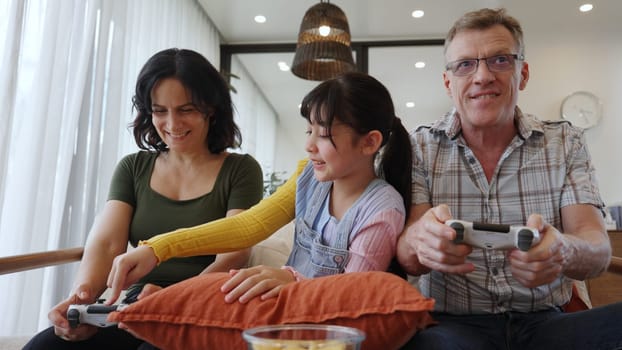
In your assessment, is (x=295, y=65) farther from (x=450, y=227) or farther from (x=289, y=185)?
(x=450, y=227)

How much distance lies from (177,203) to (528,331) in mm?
954

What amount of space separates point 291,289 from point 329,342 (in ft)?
0.71

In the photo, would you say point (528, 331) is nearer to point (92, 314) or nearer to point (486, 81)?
point (486, 81)

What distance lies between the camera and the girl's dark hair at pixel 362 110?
3.56ft

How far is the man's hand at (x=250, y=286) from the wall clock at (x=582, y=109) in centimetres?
457

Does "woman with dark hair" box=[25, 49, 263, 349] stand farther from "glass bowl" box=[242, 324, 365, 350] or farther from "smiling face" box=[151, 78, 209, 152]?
"glass bowl" box=[242, 324, 365, 350]

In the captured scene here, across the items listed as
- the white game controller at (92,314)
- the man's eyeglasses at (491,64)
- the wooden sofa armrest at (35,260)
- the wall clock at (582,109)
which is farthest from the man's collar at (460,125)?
the wall clock at (582,109)

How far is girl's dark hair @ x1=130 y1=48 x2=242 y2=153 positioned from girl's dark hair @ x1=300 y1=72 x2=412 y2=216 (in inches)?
16.1

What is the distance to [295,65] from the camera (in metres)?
2.68

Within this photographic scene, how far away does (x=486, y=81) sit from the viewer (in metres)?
1.20

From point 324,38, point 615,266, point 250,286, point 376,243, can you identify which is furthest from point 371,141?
point 324,38

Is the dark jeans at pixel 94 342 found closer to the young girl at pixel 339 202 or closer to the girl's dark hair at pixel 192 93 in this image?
the young girl at pixel 339 202

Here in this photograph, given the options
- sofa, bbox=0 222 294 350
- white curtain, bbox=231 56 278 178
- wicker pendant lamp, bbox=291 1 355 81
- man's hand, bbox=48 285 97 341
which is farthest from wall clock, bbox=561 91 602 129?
man's hand, bbox=48 285 97 341

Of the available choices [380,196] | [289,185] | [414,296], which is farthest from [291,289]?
[289,185]
